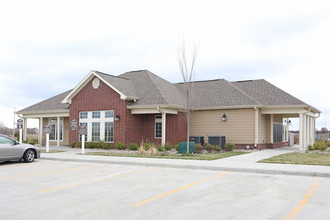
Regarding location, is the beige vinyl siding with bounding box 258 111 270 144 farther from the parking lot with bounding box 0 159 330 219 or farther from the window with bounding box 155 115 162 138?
the parking lot with bounding box 0 159 330 219

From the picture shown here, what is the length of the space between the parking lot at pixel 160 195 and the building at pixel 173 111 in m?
11.6

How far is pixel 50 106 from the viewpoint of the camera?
95.0ft

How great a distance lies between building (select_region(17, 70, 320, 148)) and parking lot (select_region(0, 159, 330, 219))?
457 inches

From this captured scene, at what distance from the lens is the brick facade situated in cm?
2317

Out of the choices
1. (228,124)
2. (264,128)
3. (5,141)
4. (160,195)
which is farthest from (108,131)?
(160,195)

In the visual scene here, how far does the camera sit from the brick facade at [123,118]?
23173mm

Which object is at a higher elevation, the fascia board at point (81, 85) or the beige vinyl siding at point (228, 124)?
the fascia board at point (81, 85)

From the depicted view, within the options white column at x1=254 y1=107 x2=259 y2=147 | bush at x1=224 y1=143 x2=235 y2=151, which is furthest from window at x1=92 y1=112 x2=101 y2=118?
white column at x1=254 y1=107 x2=259 y2=147

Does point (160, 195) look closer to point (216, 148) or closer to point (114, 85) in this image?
point (216, 148)

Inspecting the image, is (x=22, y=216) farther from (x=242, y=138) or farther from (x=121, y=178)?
(x=242, y=138)

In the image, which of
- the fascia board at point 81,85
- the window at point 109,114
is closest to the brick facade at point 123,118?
the fascia board at point 81,85

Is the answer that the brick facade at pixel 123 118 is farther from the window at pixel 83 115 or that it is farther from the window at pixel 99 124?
the window at pixel 99 124

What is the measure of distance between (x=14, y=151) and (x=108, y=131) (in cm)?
985

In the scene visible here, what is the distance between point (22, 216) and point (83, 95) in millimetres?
20017
